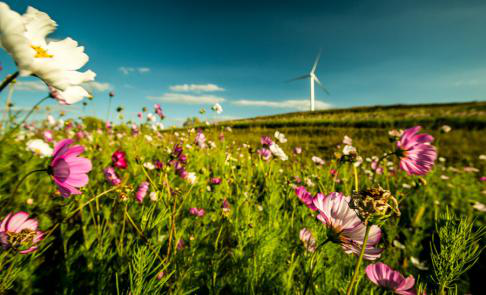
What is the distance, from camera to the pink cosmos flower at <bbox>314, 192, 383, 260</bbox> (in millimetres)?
430

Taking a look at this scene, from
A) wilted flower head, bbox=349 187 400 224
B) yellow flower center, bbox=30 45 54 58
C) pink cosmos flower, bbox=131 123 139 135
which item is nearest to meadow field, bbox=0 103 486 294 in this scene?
wilted flower head, bbox=349 187 400 224

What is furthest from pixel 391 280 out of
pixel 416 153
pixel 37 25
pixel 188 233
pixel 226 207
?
pixel 37 25

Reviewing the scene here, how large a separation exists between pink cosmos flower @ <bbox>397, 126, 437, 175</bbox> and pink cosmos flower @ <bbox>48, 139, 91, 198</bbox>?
90 centimetres

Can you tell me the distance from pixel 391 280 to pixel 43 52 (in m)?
0.91

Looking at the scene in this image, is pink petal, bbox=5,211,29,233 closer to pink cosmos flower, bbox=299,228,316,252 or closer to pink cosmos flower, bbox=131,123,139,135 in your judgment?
pink cosmos flower, bbox=299,228,316,252

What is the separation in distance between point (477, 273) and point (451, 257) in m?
1.10

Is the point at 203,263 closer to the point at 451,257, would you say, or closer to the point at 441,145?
the point at 451,257

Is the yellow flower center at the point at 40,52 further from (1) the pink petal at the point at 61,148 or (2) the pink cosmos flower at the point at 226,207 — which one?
(2) the pink cosmos flower at the point at 226,207

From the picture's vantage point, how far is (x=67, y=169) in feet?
1.42

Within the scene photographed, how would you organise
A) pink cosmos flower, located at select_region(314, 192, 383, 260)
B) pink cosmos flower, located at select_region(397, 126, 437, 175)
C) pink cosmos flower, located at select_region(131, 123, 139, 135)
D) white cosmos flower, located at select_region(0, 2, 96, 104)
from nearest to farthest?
1. white cosmos flower, located at select_region(0, 2, 96, 104)
2. pink cosmos flower, located at select_region(314, 192, 383, 260)
3. pink cosmos flower, located at select_region(397, 126, 437, 175)
4. pink cosmos flower, located at select_region(131, 123, 139, 135)

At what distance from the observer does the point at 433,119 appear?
7.47 m

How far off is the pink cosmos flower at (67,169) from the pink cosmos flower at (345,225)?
0.48 m

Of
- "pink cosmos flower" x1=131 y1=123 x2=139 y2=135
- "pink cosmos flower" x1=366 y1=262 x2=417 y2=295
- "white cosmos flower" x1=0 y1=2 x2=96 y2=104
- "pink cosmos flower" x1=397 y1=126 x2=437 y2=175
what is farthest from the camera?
"pink cosmos flower" x1=131 y1=123 x2=139 y2=135

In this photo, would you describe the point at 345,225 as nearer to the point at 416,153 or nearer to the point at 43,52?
the point at 416,153
